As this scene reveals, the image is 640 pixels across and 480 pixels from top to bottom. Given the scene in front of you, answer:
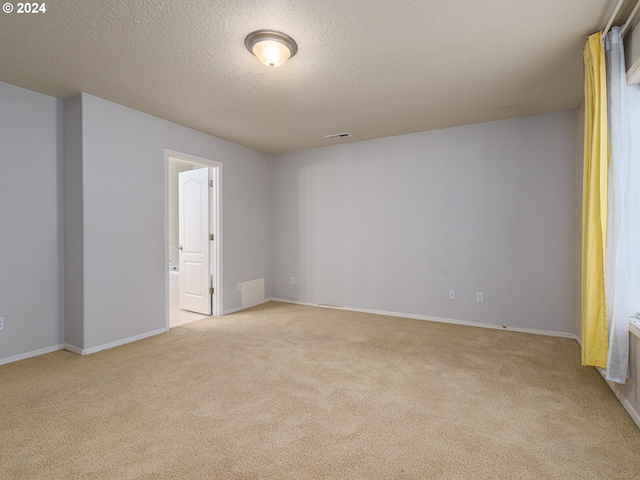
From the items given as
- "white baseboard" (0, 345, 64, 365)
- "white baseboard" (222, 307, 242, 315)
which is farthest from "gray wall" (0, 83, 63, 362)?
"white baseboard" (222, 307, 242, 315)

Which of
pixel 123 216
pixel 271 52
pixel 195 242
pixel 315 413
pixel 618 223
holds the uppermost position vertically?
pixel 271 52

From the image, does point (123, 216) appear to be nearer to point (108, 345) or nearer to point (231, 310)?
point (108, 345)

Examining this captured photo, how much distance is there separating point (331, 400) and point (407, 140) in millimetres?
3598

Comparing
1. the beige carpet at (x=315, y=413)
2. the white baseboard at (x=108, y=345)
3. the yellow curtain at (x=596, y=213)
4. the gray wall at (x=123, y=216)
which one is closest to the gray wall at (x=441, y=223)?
the beige carpet at (x=315, y=413)

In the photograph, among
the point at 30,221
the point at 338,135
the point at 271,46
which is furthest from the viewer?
the point at 338,135

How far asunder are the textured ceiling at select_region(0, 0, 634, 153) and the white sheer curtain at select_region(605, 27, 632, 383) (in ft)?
1.34

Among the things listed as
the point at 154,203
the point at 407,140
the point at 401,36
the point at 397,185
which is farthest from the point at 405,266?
the point at 154,203

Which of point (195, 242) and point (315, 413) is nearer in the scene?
point (315, 413)

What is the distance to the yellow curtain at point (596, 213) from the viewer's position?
2.23 metres

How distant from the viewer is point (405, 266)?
4645mm

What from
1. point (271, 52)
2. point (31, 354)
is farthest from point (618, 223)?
point (31, 354)

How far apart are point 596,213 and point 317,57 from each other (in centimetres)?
233

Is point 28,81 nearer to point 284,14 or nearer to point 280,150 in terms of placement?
point 284,14

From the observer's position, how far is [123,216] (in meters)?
3.56
